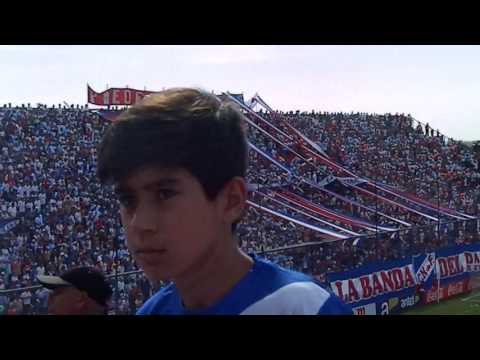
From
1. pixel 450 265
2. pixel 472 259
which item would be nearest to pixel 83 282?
pixel 450 265

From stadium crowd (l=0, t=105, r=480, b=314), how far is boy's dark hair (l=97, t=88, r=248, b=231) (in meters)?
1.84

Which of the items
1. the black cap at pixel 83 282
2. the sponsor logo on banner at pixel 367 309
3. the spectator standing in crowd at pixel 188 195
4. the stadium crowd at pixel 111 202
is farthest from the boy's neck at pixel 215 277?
the sponsor logo on banner at pixel 367 309

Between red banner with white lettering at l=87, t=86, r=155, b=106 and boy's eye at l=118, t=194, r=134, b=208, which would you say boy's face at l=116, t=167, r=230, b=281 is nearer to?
boy's eye at l=118, t=194, r=134, b=208

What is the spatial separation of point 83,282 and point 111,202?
1.40m

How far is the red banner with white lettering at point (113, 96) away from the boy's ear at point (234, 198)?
100 centimetres

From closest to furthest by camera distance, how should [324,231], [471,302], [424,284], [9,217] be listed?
[9,217]
[324,231]
[424,284]
[471,302]

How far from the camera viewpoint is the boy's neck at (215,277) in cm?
120

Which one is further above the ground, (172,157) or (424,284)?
(172,157)

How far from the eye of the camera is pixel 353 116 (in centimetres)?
478

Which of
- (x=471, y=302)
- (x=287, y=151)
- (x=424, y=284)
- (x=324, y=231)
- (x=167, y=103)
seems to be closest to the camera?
(x=167, y=103)

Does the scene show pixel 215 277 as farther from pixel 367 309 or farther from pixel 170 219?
pixel 367 309
